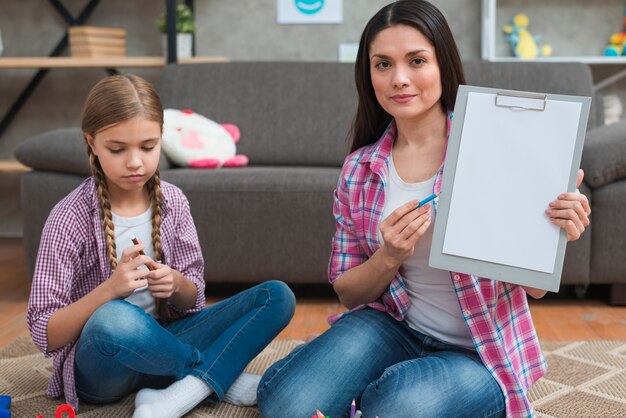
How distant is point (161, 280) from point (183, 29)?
7.08 ft

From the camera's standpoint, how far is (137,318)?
1.31m

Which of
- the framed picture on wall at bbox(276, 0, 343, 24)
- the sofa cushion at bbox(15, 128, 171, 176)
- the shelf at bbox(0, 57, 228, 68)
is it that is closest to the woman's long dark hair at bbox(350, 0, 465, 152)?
the sofa cushion at bbox(15, 128, 171, 176)

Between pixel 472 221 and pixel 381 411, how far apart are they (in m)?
0.33

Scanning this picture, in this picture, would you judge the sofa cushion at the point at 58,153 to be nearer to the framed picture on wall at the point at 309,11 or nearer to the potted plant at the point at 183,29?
the potted plant at the point at 183,29

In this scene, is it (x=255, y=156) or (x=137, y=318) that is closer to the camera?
(x=137, y=318)

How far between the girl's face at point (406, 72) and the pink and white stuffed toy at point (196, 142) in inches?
52.7

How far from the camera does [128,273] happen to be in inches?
51.6

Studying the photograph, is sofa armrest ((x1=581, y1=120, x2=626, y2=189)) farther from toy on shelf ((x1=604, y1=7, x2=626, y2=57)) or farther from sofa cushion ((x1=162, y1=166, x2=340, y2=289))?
Answer: toy on shelf ((x1=604, y1=7, x2=626, y2=57))

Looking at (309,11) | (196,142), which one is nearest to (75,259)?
(196,142)

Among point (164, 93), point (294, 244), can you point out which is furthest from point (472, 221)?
point (164, 93)

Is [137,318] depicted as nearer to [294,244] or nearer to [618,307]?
[294,244]

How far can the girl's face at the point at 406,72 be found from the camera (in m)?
1.24

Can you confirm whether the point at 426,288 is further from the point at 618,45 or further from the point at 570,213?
the point at 618,45

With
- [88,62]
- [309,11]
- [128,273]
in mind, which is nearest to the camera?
[128,273]
